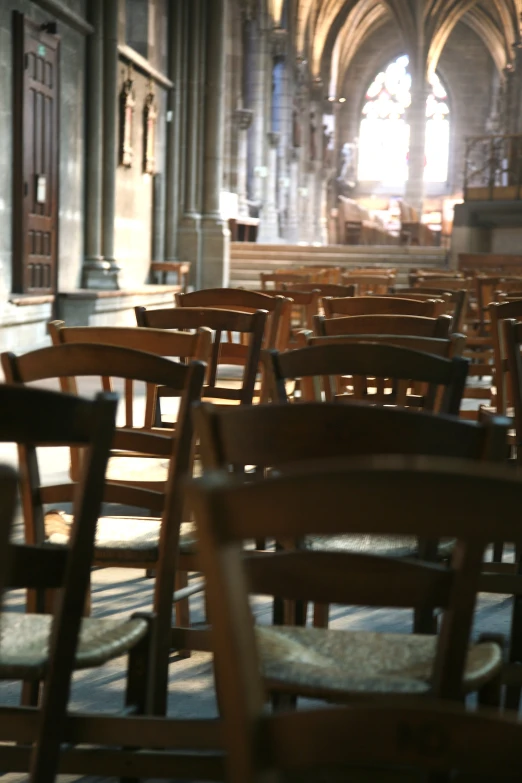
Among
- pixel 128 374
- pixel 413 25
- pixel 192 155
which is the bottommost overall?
pixel 128 374

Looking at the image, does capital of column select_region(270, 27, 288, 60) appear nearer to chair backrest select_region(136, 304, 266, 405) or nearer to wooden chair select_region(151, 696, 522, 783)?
chair backrest select_region(136, 304, 266, 405)

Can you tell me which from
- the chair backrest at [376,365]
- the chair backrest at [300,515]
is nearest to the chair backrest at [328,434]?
the chair backrest at [300,515]

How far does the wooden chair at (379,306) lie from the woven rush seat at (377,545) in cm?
223

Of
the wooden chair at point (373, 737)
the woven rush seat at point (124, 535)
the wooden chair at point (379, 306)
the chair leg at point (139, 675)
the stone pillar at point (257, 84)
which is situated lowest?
the chair leg at point (139, 675)

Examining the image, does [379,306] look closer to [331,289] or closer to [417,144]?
[331,289]

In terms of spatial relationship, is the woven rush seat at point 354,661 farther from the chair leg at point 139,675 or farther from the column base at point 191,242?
the column base at point 191,242

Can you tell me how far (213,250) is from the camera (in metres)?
16.1

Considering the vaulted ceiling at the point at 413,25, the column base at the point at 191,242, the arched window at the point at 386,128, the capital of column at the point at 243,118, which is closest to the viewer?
the column base at the point at 191,242

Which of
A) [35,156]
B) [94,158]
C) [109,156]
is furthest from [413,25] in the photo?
[35,156]

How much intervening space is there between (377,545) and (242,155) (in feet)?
64.9

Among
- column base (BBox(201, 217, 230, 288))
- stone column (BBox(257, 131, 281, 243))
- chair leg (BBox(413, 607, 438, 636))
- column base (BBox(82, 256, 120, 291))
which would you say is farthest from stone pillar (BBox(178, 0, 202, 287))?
chair leg (BBox(413, 607, 438, 636))

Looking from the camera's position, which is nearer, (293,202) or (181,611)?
(181,611)

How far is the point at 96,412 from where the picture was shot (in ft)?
5.26

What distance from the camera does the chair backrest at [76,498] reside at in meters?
1.58
